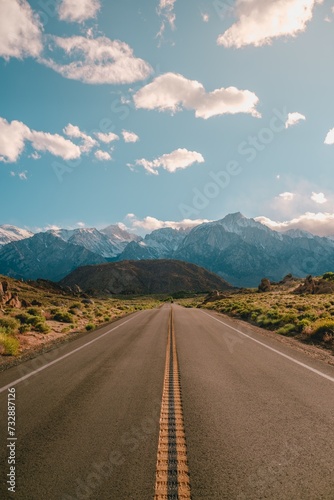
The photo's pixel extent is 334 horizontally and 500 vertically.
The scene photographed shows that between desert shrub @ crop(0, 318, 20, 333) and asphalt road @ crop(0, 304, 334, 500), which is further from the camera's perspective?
desert shrub @ crop(0, 318, 20, 333)

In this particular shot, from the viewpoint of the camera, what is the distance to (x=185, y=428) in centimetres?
487

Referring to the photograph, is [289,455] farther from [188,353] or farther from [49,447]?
[188,353]

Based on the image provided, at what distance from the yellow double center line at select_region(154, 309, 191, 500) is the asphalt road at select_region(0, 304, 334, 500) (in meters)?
0.10

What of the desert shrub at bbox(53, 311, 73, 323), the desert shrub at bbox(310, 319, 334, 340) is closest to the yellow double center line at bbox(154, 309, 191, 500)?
the desert shrub at bbox(310, 319, 334, 340)

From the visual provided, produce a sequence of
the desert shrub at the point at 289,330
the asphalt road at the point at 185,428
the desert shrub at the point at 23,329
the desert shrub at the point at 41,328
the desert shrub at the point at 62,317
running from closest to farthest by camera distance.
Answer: the asphalt road at the point at 185,428
the desert shrub at the point at 23,329
the desert shrub at the point at 41,328
the desert shrub at the point at 289,330
the desert shrub at the point at 62,317

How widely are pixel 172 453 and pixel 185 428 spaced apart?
2.76 ft

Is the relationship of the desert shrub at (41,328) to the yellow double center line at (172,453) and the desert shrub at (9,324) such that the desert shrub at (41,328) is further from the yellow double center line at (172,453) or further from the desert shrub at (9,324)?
the yellow double center line at (172,453)

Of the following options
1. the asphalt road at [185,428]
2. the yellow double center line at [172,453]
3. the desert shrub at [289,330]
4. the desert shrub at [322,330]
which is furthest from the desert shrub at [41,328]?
the desert shrub at [322,330]

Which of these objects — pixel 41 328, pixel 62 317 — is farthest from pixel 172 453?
pixel 62 317

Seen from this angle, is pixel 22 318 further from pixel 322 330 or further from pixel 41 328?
pixel 322 330

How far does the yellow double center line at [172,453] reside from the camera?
10.8 ft

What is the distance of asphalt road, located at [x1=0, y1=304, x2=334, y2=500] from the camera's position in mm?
3432

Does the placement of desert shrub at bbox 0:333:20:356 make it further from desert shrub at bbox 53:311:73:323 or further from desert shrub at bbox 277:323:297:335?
desert shrub at bbox 277:323:297:335

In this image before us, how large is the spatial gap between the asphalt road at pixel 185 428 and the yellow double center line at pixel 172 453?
104mm
